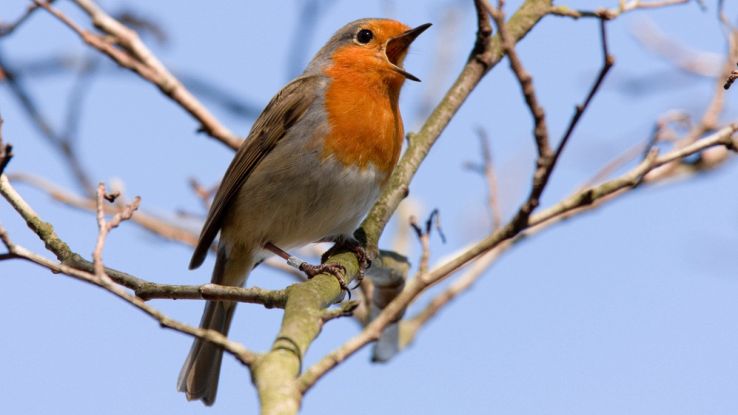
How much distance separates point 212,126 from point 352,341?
12.3 ft

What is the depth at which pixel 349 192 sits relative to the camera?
4941 mm

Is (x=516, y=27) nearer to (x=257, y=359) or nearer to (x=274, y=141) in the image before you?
(x=274, y=141)

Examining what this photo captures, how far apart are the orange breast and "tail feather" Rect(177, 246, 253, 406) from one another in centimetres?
103

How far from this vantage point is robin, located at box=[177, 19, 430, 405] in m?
5.03

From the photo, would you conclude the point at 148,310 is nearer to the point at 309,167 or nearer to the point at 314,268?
the point at 314,268

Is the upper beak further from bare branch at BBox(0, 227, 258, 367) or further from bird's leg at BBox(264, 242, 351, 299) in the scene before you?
bare branch at BBox(0, 227, 258, 367)

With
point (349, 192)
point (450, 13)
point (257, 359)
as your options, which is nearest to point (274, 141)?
point (349, 192)

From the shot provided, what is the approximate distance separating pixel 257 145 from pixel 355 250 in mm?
1255

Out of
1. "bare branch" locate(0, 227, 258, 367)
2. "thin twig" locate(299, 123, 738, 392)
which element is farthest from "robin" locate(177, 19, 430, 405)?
"bare branch" locate(0, 227, 258, 367)

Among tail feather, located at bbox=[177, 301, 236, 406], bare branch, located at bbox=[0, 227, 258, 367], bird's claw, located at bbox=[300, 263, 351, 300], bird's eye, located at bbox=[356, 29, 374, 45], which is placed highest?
bird's eye, located at bbox=[356, 29, 374, 45]

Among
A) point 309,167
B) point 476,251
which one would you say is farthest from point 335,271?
point 476,251

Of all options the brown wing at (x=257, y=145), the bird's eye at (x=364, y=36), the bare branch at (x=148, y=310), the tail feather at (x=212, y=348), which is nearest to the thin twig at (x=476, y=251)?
the bare branch at (x=148, y=310)

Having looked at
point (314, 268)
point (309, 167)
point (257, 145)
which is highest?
point (257, 145)

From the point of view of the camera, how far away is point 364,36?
5.92m
